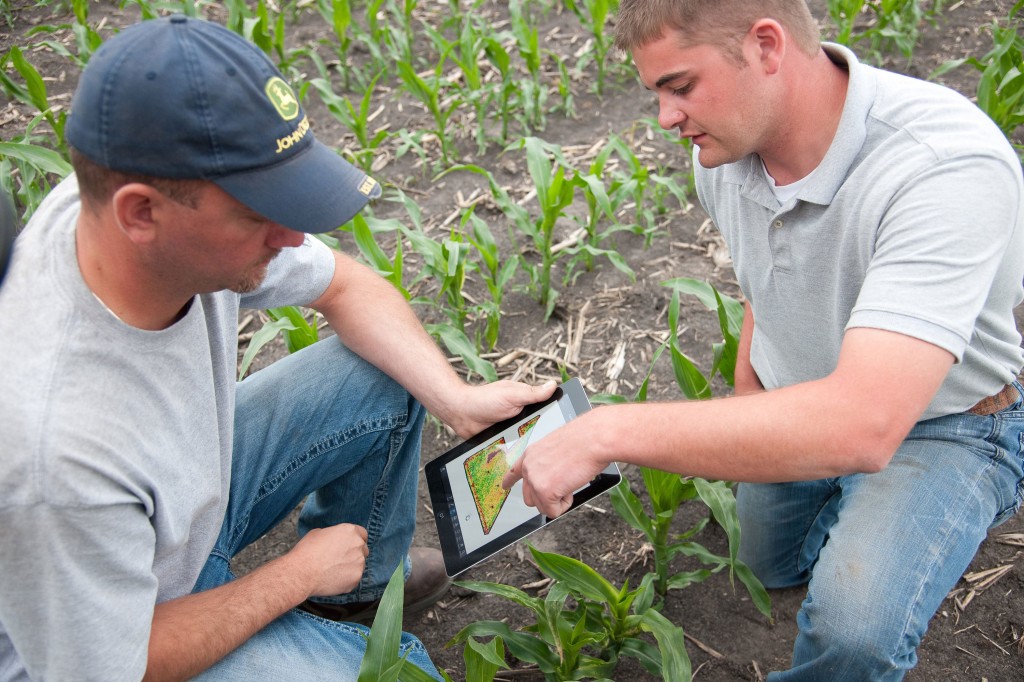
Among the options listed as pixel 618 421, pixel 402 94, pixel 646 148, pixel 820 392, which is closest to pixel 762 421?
pixel 820 392

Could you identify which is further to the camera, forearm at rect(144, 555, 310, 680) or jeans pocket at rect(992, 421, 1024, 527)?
jeans pocket at rect(992, 421, 1024, 527)

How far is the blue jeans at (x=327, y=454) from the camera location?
2.06 m

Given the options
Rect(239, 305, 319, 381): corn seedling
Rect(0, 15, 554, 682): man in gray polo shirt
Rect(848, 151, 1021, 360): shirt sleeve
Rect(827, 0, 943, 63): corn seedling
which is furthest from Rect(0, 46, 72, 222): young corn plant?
Rect(827, 0, 943, 63): corn seedling

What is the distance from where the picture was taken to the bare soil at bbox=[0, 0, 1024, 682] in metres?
2.31

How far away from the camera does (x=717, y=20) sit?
1733mm

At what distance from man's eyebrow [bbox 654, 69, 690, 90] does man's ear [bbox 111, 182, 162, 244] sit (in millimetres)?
1031

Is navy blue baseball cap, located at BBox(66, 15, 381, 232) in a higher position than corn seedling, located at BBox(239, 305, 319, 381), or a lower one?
higher

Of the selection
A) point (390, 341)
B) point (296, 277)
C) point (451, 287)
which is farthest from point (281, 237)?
point (451, 287)

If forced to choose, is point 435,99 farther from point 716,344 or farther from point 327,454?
point 327,454

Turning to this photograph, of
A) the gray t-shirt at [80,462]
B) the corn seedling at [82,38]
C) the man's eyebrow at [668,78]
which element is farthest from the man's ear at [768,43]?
the corn seedling at [82,38]

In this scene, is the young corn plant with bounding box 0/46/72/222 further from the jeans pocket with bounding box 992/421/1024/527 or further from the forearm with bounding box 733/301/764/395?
the jeans pocket with bounding box 992/421/1024/527

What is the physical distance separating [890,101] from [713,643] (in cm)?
142

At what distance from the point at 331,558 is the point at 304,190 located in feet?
2.67

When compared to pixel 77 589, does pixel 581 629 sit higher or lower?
lower
